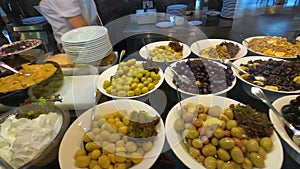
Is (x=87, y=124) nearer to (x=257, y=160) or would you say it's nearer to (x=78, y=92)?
(x=78, y=92)

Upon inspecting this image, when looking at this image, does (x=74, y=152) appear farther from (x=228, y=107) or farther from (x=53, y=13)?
(x=53, y=13)

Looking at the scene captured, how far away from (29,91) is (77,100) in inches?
6.7

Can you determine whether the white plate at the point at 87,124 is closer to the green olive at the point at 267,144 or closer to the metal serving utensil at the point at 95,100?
the metal serving utensil at the point at 95,100

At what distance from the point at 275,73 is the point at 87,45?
76cm

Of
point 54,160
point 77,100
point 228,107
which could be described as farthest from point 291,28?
point 54,160

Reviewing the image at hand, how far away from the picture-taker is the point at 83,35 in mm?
869

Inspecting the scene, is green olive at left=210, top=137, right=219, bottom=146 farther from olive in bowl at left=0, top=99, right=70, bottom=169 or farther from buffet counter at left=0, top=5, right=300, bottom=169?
olive in bowl at left=0, top=99, right=70, bottom=169

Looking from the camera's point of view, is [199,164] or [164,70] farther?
[164,70]

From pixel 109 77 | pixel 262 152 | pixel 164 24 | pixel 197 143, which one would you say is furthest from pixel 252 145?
pixel 164 24

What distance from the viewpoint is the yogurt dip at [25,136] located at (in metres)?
0.46

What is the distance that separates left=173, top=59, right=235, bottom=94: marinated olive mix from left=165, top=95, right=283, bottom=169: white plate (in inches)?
2.0

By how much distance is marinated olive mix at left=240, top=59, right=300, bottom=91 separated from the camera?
2.35 ft

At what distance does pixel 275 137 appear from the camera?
51 cm

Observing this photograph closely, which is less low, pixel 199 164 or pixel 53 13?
pixel 53 13
